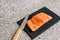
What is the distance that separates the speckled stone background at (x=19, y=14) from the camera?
555 mm

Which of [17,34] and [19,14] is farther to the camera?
[19,14]

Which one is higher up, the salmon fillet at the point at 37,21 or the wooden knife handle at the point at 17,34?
the salmon fillet at the point at 37,21

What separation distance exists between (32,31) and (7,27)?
0.48ft

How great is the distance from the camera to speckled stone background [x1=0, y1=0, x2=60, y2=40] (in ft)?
1.82

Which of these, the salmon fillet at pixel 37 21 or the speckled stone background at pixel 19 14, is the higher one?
the salmon fillet at pixel 37 21

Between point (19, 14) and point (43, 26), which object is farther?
point (19, 14)

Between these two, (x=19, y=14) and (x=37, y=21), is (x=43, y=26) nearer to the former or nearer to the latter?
(x=37, y=21)

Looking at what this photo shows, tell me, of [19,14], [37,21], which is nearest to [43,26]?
[37,21]

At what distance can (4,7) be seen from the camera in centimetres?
75

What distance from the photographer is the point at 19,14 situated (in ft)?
2.22

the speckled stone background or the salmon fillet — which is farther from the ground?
the salmon fillet

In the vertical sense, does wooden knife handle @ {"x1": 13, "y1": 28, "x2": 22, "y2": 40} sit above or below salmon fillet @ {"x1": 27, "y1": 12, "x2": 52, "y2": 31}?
below

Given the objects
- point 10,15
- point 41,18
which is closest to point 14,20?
point 10,15

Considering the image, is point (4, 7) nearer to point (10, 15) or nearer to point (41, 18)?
point (10, 15)
